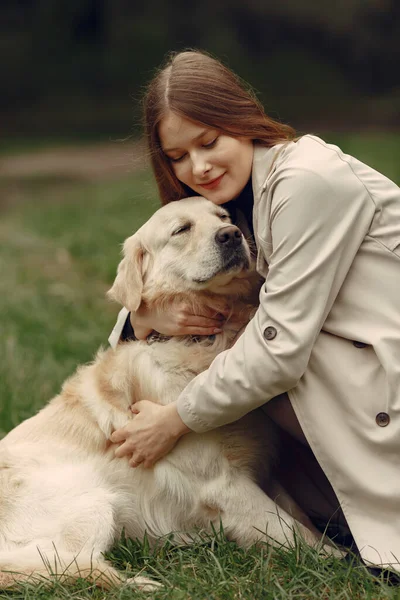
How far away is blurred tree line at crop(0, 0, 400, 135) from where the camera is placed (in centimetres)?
1941

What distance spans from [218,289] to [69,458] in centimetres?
89

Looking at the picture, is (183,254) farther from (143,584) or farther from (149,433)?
(143,584)

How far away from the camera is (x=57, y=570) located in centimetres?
272

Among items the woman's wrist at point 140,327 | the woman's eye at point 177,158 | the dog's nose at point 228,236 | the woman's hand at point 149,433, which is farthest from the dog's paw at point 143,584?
the woman's eye at point 177,158

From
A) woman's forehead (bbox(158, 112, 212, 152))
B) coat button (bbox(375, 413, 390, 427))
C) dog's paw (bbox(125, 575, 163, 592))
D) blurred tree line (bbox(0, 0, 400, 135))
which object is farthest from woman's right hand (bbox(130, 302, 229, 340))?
blurred tree line (bbox(0, 0, 400, 135))

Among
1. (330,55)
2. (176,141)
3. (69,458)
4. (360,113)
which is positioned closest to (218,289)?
(176,141)

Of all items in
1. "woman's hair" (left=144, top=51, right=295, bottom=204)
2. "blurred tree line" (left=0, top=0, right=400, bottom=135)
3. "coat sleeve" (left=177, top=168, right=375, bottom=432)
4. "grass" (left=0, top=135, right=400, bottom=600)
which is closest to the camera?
"grass" (left=0, top=135, right=400, bottom=600)

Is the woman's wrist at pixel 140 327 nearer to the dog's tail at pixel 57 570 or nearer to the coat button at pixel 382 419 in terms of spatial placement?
the dog's tail at pixel 57 570

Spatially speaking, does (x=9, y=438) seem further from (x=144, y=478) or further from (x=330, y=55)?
(x=330, y=55)

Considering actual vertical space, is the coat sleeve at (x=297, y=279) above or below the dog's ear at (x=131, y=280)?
above

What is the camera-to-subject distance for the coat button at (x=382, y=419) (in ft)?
8.51

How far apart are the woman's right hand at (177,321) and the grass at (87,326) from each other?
2.19 ft

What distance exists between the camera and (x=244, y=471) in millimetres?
3004

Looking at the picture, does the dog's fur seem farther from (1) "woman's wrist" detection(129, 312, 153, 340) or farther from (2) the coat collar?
(2) the coat collar
